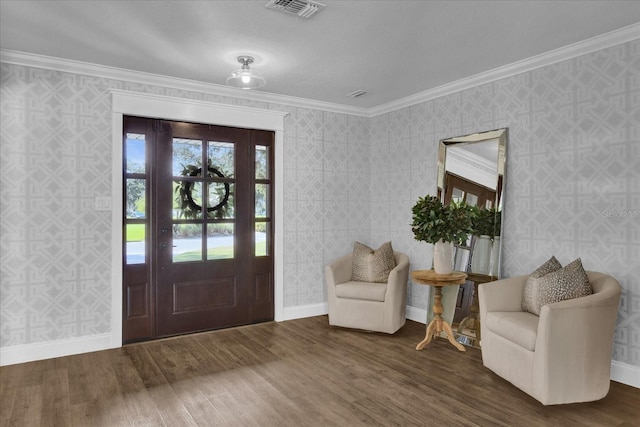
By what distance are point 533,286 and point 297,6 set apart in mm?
2632

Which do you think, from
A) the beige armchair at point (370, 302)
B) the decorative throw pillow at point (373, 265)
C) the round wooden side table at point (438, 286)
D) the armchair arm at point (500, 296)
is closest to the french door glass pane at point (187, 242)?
the beige armchair at point (370, 302)

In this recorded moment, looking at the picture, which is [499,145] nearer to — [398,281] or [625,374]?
[398,281]

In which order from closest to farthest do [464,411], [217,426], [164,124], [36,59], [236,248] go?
[217,426] < [464,411] < [36,59] < [164,124] < [236,248]

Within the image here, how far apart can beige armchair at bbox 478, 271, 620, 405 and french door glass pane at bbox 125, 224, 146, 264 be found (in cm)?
332

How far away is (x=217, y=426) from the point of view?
2.40 metres

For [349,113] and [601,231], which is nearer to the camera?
[601,231]

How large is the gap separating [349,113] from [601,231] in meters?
3.13

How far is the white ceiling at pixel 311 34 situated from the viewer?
268 cm

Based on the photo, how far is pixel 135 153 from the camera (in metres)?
3.98

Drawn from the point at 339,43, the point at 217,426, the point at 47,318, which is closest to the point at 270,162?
the point at 339,43

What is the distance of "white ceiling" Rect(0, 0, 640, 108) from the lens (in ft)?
8.80

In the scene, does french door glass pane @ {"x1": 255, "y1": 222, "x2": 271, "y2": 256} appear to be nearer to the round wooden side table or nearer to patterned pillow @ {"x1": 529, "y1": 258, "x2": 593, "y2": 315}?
the round wooden side table

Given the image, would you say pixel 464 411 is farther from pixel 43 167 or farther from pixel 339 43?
pixel 43 167

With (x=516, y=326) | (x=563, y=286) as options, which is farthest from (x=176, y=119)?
(x=563, y=286)
